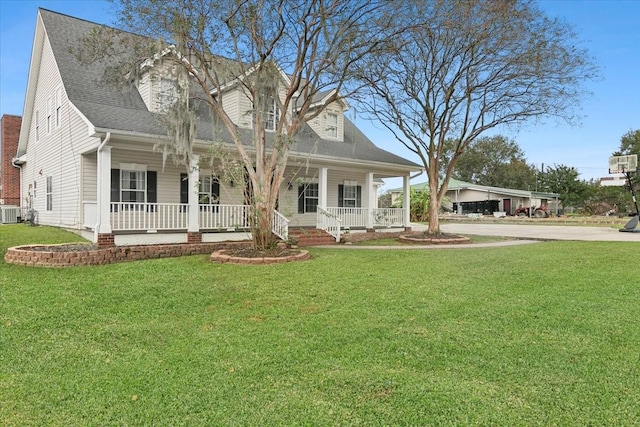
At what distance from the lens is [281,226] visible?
1267cm

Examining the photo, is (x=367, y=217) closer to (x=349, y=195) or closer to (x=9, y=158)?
(x=349, y=195)

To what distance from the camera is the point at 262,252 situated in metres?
9.55

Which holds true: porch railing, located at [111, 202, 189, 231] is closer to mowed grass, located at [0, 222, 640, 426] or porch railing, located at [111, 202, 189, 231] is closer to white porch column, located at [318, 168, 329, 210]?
mowed grass, located at [0, 222, 640, 426]

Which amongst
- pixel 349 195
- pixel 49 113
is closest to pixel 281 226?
pixel 349 195

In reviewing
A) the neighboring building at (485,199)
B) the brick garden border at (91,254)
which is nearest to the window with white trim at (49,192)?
the brick garden border at (91,254)

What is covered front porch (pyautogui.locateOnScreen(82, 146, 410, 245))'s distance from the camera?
34.1 ft

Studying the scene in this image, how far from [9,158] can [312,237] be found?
773 inches

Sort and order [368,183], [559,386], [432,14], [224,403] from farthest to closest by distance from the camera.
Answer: [368,183] < [432,14] < [559,386] < [224,403]

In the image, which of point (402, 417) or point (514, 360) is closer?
point (402, 417)

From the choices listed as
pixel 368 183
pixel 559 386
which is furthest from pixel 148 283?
pixel 368 183

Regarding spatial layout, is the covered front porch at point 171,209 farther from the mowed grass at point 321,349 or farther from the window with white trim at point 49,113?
the window with white trim at point 49,113

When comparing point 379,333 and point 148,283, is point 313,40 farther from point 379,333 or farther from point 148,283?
point 379,333

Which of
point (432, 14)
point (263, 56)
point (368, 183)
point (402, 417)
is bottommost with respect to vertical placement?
point (402, 417)

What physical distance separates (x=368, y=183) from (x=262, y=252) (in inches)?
310
